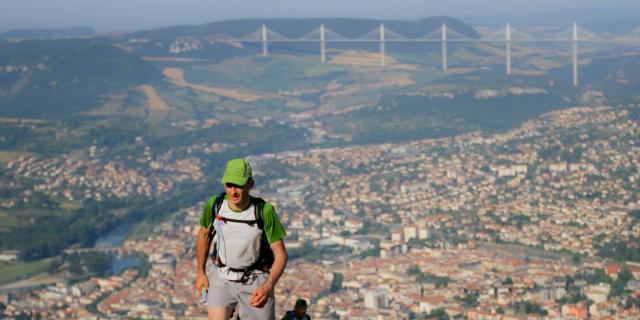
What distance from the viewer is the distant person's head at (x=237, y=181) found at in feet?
17.3

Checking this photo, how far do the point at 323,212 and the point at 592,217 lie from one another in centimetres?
775

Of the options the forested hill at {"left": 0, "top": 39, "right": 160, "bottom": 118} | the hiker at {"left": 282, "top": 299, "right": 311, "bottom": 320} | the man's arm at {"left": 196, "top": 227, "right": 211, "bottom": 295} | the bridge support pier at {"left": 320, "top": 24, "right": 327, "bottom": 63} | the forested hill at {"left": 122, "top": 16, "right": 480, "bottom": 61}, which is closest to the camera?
the man's arm at {"left": 196, "top": 227, "right": 211, "bottom": 295}

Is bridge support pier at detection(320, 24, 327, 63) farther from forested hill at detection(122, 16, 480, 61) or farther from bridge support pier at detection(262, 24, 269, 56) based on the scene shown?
bridge support pier at detection(262, 24, 269, 56)

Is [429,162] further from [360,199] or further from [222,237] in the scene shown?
[222,237]

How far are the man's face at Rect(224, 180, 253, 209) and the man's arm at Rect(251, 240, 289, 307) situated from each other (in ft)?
0.65

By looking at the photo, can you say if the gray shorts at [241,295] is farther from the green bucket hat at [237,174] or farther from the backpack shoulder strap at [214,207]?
the green bucket hat at [237,174]

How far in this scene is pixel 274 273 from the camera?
5453 millimetres

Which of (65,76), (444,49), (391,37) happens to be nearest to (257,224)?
(65,76)

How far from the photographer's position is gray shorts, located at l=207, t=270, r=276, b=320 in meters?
5.53

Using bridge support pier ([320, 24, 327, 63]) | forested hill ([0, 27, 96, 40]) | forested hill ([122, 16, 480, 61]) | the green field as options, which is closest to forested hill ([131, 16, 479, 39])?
forested hill ([122, 16, 480, 61])

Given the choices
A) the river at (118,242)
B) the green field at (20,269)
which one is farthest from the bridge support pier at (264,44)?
the green field at (20,269)

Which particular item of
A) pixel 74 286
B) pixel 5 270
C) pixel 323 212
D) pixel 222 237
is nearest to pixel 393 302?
pixel 74 286

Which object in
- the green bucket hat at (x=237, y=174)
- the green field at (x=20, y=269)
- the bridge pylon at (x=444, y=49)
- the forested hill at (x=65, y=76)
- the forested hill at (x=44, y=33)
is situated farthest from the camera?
the forested hill at (x=44, y=33)

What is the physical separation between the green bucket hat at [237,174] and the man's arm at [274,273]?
297 mm
